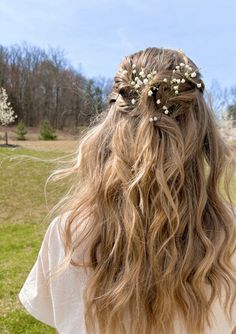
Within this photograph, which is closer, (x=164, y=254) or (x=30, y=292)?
(x=164, y=254)

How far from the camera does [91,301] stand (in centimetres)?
131

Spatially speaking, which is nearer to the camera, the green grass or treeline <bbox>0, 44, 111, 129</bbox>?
the green grass

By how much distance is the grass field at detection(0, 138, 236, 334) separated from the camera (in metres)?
3.78

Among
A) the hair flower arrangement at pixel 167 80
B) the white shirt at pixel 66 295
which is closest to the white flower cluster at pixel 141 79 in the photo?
the hair flower arrangement at pixel 167 80

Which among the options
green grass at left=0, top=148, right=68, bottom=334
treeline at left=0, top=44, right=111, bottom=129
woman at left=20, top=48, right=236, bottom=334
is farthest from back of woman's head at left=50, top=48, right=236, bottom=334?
treeline at left=0, top=44, right=111, bottom=129

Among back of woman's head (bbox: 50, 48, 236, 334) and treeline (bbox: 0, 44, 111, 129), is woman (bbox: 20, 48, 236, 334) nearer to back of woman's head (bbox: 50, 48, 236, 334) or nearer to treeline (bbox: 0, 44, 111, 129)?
back of woman's head (bbox: 50, 48, 236, 334)

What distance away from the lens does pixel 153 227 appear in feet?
4.24

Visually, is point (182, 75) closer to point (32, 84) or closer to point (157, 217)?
point (157, 217)

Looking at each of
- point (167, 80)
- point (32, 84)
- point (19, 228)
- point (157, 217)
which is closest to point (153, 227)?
point (157, 217)

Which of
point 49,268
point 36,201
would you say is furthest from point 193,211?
point 36,201

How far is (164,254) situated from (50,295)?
461mm

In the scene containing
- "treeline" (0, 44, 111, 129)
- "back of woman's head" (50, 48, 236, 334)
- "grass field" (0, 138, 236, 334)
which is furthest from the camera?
"treeline" (0, 44, 111, 129)

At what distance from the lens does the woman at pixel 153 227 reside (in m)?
1.29

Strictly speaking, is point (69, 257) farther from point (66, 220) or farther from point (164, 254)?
point (164, 254)
